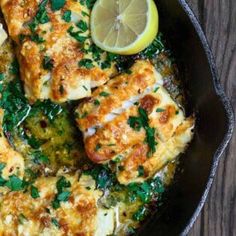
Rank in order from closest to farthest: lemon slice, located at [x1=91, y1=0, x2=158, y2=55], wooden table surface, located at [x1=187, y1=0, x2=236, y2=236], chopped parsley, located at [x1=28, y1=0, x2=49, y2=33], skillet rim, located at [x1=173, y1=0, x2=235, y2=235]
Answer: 1. skillet rim, located at [x1=173, y1=0, x2=235, y2=235]
2. lemon slice, located at [x1=91, y1=0, x2=158, y2=55]
3. chopped parsley, located at [x1=28, y1=0, x2=49, y2=33]
4. wooden table surface, located at [x1=187, y1=0, x2=236, y2=236]

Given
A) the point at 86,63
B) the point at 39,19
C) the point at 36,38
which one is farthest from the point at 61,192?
the point at 39,19

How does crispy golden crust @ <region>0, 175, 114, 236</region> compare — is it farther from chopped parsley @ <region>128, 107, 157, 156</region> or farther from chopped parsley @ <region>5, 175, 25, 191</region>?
chopped parsley @ <region>128, 107, 157, 156</region>

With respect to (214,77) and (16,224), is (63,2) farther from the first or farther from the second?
(16,224)

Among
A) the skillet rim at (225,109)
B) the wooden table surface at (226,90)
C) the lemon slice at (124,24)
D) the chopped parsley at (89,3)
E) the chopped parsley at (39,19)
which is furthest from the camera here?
the wooden table surface at (226,90)

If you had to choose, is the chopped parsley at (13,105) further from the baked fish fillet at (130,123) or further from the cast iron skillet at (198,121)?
the cast iron skillet at (198,121)

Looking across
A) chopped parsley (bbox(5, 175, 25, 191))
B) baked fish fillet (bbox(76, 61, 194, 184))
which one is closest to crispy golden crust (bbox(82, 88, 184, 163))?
baked fish fillet (bbox(76, 61, 194, 184))

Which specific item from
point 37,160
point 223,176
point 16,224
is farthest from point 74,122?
point 223,176

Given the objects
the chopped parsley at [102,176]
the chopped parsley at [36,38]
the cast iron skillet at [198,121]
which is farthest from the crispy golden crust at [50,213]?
the chopped parsley at [36,38]
